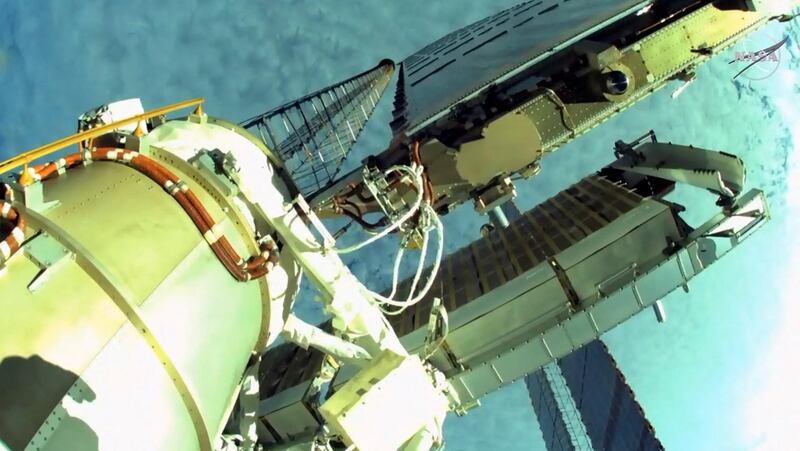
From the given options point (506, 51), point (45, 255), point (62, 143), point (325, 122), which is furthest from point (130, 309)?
point (325, 122)

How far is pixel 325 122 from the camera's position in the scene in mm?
21250

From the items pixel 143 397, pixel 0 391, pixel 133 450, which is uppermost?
pixel 0 391

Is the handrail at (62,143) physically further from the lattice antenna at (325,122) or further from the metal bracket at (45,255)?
the lattice antenna at (325,122)

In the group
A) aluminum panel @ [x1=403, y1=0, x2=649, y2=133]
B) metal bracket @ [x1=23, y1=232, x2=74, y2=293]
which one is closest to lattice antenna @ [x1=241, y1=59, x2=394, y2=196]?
aluminum panel @ [x1=403, y1=0, x2=649, y2=133]

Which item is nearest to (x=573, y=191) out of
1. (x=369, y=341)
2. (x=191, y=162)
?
(x=369, y=341)

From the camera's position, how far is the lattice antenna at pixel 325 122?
19.6 m

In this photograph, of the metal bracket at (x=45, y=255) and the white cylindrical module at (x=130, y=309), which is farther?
the metal bracket at (x=45, y=255)

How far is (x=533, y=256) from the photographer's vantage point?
14.1 m

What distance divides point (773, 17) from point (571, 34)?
452 cm

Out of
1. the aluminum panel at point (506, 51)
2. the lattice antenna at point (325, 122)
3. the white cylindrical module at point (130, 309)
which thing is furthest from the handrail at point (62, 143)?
the lattice antenna at point (325, 122)

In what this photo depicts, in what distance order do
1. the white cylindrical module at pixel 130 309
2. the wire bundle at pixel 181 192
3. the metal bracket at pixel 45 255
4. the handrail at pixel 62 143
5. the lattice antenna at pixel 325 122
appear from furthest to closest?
the lattice antenna at pixel 325 122
the wire bundle at pixel 181 192
the handrail at pixel 62 143
the metal bracket at pixel 45 255
the white cylindrical module at pixel 130 309

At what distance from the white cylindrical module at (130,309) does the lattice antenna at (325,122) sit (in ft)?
39.2

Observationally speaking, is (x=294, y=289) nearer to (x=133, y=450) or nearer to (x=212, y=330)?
A: (x=212, y=330)

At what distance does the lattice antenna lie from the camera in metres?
19.6
